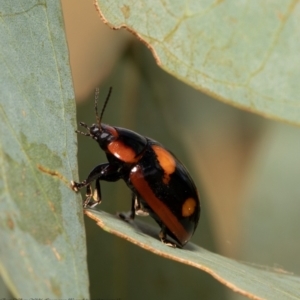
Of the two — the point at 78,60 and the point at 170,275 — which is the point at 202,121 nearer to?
the point at 78,60

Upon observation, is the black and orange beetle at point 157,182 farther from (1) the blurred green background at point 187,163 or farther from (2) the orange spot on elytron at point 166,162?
(1) the blurred green background at point 187,163

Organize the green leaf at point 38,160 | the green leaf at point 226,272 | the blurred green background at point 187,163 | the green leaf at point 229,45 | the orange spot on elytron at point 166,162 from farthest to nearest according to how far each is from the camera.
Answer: the blurred green background at point 187,163
the orange spot on elytron at point 166,162
the green leaf at point 229,45
the green leaf at point 226,272
the green leaf at point 38,160

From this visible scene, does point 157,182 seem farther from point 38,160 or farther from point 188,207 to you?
point 38,160

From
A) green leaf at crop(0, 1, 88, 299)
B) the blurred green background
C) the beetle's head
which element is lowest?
the blurred green background

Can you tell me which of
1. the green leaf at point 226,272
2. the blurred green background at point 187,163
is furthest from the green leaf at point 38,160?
the blurred green background at point 187,163

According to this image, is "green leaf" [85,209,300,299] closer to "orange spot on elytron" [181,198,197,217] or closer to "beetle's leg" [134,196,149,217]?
"orange spot on elytron" [181,198,197,217]

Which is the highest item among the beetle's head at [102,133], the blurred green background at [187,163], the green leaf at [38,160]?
the green leaf at [38,160]

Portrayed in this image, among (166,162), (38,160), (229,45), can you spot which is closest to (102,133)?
(166,162)

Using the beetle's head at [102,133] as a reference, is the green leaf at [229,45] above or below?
above

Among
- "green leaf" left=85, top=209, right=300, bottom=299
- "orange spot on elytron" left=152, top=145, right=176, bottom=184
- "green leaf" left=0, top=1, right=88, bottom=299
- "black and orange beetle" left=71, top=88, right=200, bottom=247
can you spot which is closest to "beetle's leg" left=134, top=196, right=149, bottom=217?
"black and orange beetle" left=71, top=88, right=200, bottom=247
